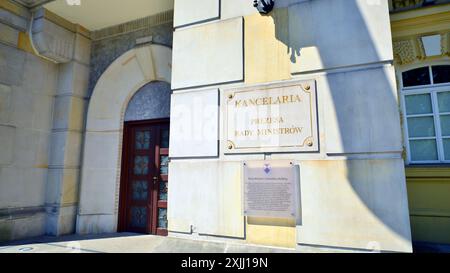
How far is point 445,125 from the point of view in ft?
14.5

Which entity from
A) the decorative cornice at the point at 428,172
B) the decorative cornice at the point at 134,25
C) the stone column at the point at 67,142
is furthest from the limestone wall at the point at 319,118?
the stone column at the point at 67,142

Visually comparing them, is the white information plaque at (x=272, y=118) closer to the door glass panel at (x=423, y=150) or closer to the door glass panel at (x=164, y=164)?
the door glass panel at (x=164, y=164)

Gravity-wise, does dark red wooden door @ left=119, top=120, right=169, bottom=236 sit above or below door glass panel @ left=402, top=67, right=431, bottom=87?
below

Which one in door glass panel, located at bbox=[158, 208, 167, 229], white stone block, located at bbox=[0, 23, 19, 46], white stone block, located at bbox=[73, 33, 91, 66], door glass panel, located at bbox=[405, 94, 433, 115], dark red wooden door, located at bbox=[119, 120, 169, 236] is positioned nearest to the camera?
door glass panel, located at bbox=[405, 94, 433, 115]

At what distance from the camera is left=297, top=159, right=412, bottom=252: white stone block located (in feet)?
9.36

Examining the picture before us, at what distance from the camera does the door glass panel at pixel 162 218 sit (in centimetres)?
514

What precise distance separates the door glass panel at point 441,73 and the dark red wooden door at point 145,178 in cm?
512

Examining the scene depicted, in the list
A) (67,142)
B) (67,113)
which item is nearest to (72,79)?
(67,113)

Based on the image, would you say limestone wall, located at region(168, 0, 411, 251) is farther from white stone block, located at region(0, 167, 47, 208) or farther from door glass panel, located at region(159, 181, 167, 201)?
white stone block, located at region(0, 167, 47, 208)

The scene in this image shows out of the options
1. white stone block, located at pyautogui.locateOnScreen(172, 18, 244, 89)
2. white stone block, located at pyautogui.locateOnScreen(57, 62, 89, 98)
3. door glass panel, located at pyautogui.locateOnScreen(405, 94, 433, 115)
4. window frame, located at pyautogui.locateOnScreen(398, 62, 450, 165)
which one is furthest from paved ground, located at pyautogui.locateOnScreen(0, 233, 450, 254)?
white stone block, located at pyautogui.locateOnScreen(57, 62, 89, 98)

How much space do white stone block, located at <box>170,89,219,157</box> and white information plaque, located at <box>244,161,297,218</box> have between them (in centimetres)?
65

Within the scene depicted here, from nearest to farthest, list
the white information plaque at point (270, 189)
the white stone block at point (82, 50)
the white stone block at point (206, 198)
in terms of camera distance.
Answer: the white information plaque at point (270, 189), the white stone block at point (206, 198), the white stone block at point (82, 50)

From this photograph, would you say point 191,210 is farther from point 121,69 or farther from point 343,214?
point 121,69

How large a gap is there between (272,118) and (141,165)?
3346mm
